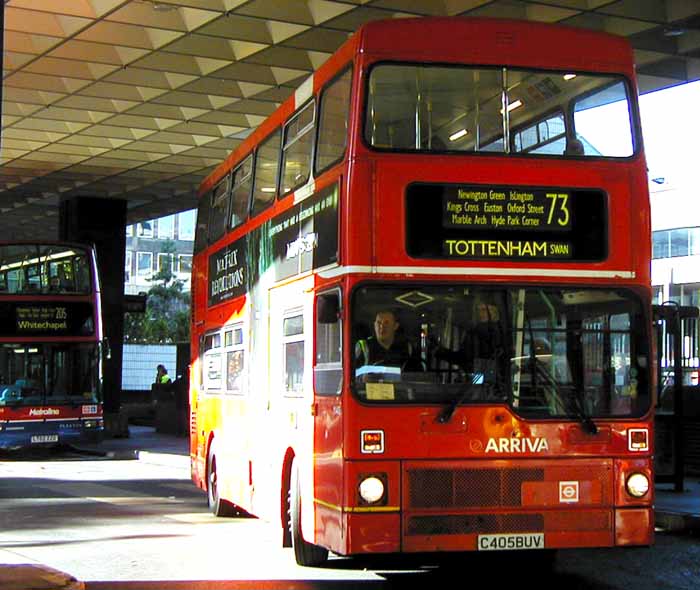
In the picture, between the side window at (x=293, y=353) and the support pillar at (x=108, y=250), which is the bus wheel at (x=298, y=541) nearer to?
the side window at (x=293, y=353)

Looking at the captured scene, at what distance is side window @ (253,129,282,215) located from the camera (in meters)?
10.9

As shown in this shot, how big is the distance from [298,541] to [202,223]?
643 cm

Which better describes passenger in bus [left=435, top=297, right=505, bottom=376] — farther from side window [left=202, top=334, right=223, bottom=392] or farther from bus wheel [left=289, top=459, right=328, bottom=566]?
side window [left=202, top=334, right=223, bottom=392]

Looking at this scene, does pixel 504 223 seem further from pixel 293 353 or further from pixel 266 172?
pixel 266 172

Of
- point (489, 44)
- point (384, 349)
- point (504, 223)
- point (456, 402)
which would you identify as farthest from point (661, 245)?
point (384, 349)

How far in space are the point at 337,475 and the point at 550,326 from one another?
1814 millimetres

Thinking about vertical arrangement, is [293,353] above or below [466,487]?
above

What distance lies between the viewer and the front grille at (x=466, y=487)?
26.7 feet

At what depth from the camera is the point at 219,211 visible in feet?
45.8

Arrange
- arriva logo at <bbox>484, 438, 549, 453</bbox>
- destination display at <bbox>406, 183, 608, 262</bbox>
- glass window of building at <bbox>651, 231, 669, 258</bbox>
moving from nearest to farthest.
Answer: arriva logo at <bbox>484, 438, 549, 453</bbox>, destination display at <bbox>406, 183, 608, 262</bbox>, glass window of building at <bbox>651, 231, 669, 258</bbox>

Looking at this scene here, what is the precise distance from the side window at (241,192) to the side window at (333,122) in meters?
2.95

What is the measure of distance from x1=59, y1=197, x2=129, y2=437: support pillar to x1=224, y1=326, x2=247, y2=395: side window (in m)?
20.3

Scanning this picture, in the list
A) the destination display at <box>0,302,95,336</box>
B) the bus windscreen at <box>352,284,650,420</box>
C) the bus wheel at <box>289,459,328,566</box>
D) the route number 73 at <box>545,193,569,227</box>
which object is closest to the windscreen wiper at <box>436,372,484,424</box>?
the bus windscreen at <box>352,284,650,420</box>

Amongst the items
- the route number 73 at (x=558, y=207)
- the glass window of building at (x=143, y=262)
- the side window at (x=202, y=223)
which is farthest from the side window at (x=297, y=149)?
the glass window of building at (x=143, y=262)
